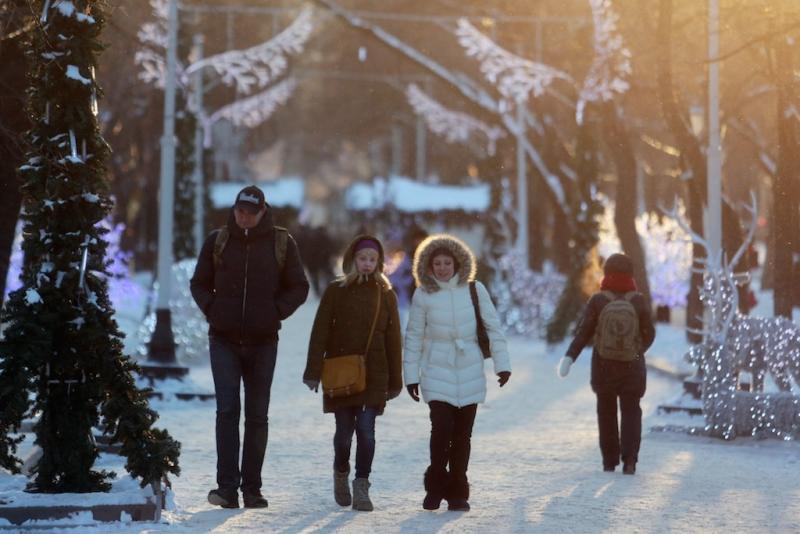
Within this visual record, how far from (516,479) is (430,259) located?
7.34 feet

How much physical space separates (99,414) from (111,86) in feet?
89.9

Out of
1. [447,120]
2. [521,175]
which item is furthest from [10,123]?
[447,120]

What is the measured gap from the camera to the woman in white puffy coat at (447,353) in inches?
398

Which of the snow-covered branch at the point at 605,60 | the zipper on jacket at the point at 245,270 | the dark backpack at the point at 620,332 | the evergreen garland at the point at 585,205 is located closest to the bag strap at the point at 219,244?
the zipper on jacket at the point at 245,270

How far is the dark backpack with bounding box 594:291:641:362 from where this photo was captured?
12102mm

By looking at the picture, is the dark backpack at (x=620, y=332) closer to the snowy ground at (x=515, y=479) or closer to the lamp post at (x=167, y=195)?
the snowy ground at (x=515, y=479)

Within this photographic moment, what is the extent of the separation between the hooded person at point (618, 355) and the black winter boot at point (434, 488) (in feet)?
7.18

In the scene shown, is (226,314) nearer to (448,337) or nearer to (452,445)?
(448,337)

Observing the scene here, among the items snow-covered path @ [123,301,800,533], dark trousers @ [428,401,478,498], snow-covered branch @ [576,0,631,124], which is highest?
snow-covered branch @ [576,0,631,124]

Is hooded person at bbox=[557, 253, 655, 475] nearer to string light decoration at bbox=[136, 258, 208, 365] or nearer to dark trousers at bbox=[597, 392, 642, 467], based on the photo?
dark trousers at bbox=[597, 392, 642, 467]

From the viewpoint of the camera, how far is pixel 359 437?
33.3 ft

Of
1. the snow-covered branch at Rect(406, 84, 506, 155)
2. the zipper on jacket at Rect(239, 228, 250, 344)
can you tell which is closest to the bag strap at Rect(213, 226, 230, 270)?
the zipper on jacket at Rect(239, 228, 250, 344)

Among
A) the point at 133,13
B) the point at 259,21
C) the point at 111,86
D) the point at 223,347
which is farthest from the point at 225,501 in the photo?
the point at 259,21

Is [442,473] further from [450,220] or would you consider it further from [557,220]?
[450,220]
